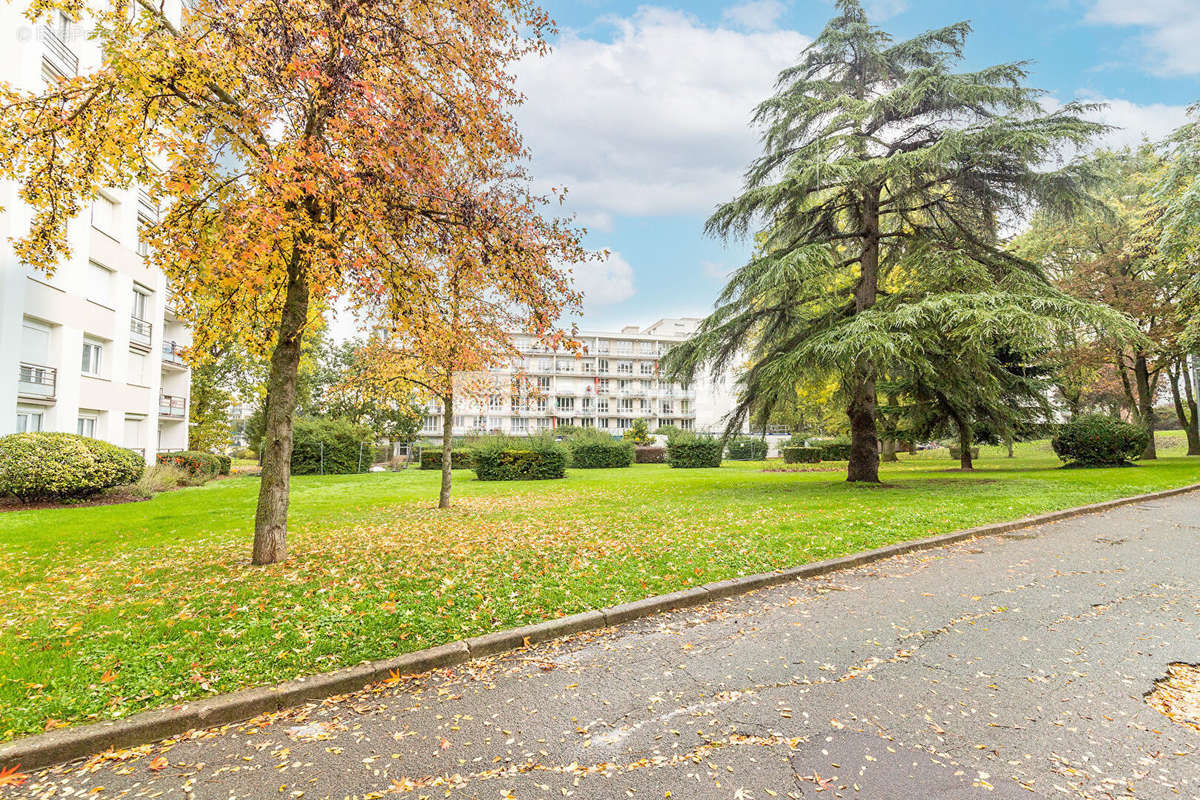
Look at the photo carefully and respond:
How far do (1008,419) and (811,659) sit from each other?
16.3 metres

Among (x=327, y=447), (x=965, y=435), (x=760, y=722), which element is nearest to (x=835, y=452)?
(x=965, y=435)

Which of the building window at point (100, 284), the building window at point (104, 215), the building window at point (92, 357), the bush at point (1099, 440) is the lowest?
the bush at point (1099, 440)

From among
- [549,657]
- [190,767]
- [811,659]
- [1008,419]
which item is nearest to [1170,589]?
[811,659]

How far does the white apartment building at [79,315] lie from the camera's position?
1451 cm

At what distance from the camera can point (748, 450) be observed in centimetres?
3622

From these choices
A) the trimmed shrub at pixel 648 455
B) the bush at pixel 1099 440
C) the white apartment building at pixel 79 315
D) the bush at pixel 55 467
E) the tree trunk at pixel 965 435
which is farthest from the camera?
the trimmed shrub at pixel 648 455

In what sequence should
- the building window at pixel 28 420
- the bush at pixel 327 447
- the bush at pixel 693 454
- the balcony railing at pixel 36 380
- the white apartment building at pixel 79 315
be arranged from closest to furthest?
the white apartment building at pixel 79 315 < the balcony railing at pixel 36 380 < the building window at pixel 28 420 < the bush at pixel 327 447 < the bush at pixel 693 454

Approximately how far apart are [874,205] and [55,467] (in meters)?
21.6

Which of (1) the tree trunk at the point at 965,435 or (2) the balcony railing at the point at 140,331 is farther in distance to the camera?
(2) the balcony railing at the point at 140,331

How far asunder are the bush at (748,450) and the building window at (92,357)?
31315 mm

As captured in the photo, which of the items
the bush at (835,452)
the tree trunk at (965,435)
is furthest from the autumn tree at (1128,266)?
the bush at (835,452)

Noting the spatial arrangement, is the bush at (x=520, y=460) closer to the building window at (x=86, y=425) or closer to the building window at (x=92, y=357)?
the building window at (x=86, y=425)

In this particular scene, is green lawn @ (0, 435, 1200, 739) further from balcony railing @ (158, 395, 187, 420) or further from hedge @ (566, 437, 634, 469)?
balcony railing @ (158, 395, 187, 420)

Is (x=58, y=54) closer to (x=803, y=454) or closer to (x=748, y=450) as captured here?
(x=803, y=454)
